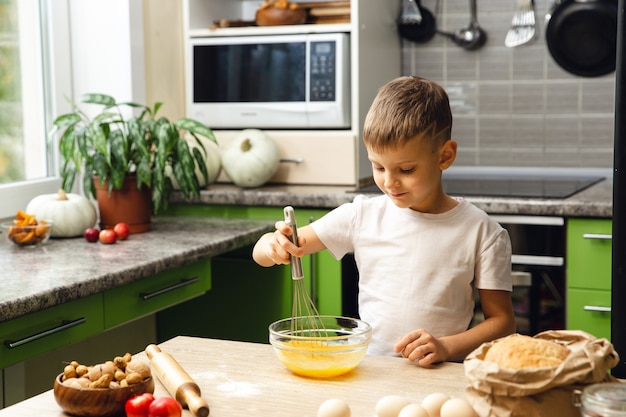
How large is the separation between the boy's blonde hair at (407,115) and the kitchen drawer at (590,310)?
46.1 inches

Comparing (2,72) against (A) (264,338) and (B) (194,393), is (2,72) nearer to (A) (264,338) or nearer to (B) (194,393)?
(A) (264,338)

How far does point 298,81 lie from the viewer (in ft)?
9.77

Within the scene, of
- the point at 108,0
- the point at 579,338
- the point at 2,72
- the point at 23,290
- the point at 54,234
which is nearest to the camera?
the point at 579,338

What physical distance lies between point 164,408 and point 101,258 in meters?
→ 1.20

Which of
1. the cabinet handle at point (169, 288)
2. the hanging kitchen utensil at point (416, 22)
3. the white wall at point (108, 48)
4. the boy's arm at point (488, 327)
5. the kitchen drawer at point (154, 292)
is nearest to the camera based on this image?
the boy's arm at point (488, 327)

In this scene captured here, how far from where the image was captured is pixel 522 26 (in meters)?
3.18

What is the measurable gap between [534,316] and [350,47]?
1.08 m

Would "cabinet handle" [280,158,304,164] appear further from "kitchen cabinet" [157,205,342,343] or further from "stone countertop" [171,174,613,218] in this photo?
"kitchen cabinet" [157,205,342,343]

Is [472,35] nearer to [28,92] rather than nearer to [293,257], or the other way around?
[28,92]

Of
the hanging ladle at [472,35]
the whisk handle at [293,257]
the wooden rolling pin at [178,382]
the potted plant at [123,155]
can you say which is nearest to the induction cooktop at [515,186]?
the hanging ladle at [472,35]

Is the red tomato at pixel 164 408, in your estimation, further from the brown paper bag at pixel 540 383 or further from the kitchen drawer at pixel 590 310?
the kitchen drawer at pixel 590 310

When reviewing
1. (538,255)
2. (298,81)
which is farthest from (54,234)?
(538,255)

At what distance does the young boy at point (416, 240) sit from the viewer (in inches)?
56.3

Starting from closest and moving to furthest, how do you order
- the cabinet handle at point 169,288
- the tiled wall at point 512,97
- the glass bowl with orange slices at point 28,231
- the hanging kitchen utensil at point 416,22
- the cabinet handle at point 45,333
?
the cabinet handle at point 45,333
the cabinet handle at point 169,288
the glass bowl with orange slices at point 28,231
the tiled wall at point 512,97
the hanging kitchen utensil at point 416,22
